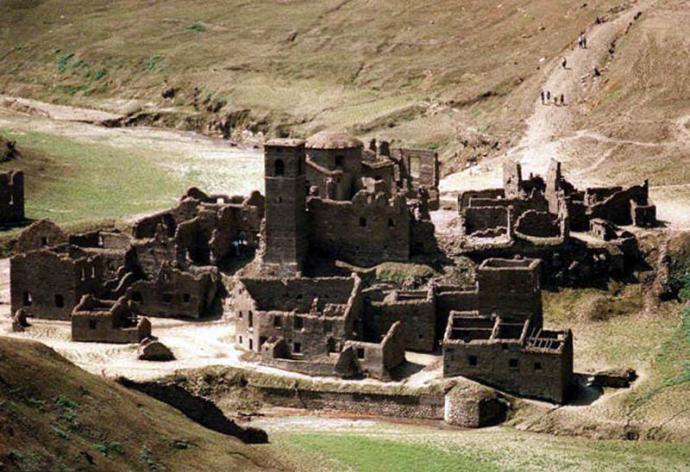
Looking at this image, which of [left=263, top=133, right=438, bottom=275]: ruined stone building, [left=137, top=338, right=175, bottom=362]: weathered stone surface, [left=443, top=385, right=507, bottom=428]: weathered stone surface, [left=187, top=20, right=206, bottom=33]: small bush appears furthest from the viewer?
[left=187, top=20, right=206, bottom=33]: small bush

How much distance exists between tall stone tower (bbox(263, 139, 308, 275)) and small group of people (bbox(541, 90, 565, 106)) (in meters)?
38.6

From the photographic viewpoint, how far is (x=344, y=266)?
8944 centimetres

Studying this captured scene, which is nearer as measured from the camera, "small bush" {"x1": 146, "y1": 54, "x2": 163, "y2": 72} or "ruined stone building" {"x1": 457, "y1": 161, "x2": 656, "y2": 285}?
"ruined stone building" {"x1": 457, "y1": 161, "x2": 656, "y2": 285}

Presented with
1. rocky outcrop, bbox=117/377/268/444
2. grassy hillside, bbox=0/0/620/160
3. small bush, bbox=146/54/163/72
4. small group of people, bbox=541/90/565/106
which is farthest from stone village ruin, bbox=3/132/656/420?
small bush, bbox=146/54/163/72

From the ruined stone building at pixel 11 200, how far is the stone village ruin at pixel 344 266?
12.4m

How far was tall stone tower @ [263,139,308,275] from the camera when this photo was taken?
289ft

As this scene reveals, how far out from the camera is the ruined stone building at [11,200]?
107000 millimetres

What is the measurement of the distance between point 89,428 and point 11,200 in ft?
150

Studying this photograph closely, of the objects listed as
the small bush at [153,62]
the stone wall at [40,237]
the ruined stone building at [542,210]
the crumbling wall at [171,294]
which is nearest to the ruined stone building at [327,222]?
the ruined stone building at [542,210]

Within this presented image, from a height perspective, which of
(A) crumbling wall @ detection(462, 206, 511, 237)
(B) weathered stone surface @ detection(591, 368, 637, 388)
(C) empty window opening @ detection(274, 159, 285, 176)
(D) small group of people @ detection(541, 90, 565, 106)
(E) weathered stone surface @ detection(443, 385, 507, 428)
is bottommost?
(E) weathered stone surface @ detection(443, 385, 507, 428)

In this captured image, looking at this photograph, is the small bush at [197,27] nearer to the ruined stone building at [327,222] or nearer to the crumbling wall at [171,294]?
the ruined stone building at [327,222]

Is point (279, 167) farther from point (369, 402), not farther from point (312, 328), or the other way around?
point (369, 402)

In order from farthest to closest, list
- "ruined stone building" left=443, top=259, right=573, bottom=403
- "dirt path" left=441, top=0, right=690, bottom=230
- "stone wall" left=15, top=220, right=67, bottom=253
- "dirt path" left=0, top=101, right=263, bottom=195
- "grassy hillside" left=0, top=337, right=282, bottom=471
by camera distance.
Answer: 1. "dirt path" left=0, top=101, right=263, bottom=195
2. "dirt path" left=441, top=0, right=690, bottom=230
3. "stone wall" left=15, top=220, right=67, bottom=253
4. "ruined stone building" left=443, top=259, right=573, bottom=403
5. "grassy hillside" left=0, top=337, right=282, bottom=471

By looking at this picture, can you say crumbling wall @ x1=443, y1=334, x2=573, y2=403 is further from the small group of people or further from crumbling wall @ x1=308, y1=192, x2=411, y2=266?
the small group of people
